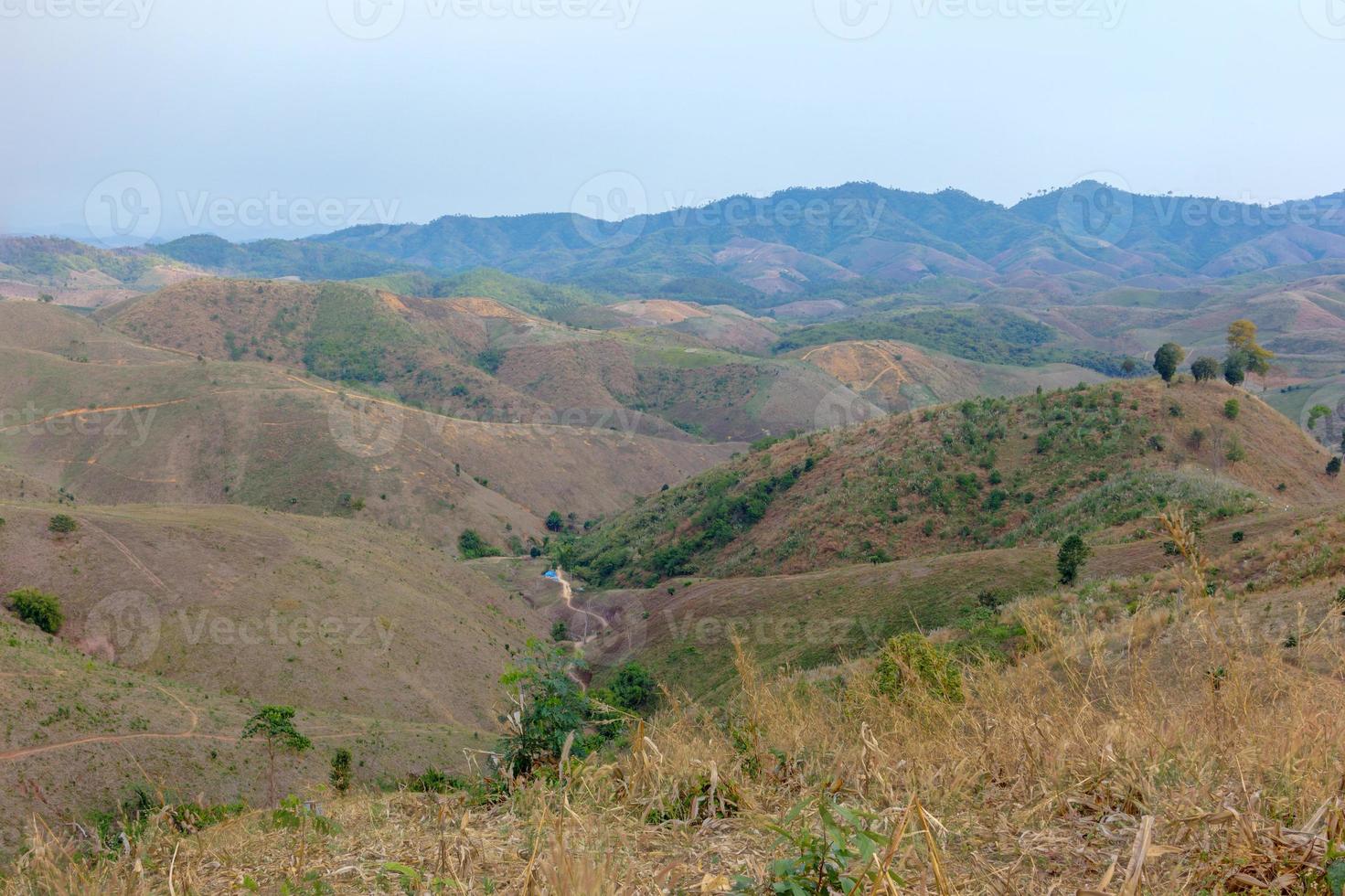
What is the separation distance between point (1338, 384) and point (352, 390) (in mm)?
115157

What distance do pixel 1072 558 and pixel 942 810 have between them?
894 inches

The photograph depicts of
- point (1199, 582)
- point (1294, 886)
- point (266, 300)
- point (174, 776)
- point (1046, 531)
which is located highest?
point (266, 300)

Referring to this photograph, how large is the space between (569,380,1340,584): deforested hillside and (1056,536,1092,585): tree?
24.7 feet

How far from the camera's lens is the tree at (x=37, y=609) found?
27.1 meters

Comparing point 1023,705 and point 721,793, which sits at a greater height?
point 1023,705

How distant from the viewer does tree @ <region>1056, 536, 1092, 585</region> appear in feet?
75.7

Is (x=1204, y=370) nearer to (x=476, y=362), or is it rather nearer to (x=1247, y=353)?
(x=1247, y=353)

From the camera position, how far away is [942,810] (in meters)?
3.35

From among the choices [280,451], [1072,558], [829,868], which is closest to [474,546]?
[280,451]

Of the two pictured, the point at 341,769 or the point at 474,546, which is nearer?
the point at 341,769

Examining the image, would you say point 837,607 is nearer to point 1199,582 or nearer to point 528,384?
point 1199,582

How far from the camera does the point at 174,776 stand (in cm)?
1920

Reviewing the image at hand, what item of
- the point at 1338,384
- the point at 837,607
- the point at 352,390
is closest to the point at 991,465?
the point at 837,607

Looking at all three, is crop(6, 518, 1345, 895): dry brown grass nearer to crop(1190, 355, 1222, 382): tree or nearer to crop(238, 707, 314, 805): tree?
crop(238, 707, 314, 805): tree
